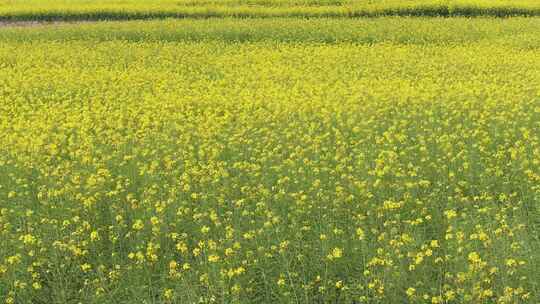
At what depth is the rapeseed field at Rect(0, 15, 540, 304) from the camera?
6.01m

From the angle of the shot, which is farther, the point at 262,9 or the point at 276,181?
the point at 262,9

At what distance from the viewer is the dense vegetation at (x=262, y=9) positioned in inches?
1057

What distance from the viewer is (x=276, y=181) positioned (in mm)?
8195

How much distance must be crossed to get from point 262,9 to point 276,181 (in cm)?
2072

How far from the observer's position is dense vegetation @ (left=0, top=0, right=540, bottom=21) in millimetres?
26859

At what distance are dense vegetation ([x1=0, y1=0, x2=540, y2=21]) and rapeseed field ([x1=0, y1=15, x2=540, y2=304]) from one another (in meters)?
9.97

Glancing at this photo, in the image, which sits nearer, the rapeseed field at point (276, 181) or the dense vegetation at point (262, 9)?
the rapeseed field at point (276, 181)

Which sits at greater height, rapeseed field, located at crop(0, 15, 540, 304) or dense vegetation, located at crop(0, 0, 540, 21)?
dense vegetation, located at crop(0, 0, 540, 21)

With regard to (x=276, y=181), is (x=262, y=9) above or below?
above

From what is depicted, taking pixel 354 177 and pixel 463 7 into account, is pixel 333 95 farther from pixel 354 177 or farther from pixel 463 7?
pixel 463 7

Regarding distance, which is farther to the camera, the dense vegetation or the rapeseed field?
the dense vegetation

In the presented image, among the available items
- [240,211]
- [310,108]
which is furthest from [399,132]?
[240,211]

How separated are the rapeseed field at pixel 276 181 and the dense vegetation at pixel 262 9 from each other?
32.7 ft

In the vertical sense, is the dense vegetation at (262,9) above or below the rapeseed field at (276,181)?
above
